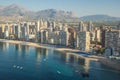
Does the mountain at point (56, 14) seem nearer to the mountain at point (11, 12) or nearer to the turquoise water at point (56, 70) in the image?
the mountain at point (11, 12)

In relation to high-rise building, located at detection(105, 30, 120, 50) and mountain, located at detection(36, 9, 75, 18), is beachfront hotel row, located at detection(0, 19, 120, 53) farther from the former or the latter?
mountain, located at detection(36, 9, 75, 18)

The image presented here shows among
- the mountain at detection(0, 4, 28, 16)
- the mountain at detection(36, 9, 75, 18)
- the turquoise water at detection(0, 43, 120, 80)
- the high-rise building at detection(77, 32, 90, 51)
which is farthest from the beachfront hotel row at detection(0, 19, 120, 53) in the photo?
the mountain at detection(36, 9, 75, 18)

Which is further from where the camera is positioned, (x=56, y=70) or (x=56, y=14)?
(x=56, y=14)

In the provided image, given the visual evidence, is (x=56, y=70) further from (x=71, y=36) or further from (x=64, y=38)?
(x=71, y=36)

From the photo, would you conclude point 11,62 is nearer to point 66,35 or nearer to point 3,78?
point 3,78

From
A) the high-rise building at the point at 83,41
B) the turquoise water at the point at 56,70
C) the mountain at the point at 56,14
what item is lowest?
the turquoise water at the point at 56,70

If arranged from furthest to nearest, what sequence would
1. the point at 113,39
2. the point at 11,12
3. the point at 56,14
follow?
1. the point at 11,12
2. the point at 56,14
3. the point at 113,39

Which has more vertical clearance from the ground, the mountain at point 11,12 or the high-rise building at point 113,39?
the mountain at point 11,12

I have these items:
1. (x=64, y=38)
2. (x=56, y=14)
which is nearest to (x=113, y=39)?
(x=64, y=38)

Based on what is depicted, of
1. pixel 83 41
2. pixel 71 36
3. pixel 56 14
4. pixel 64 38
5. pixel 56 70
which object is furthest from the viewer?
pixel 56 14

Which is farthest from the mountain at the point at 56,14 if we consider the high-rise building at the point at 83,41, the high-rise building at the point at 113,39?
the high-rise building at the point at 113,39
